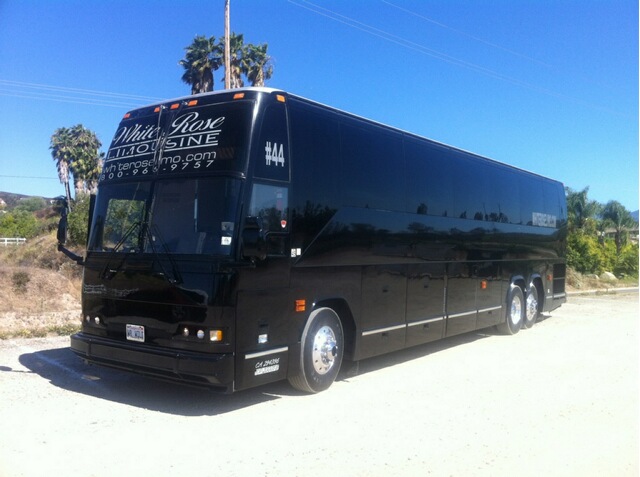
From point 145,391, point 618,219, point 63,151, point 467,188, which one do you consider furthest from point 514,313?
point 63,151

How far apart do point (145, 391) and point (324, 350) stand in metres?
2.31

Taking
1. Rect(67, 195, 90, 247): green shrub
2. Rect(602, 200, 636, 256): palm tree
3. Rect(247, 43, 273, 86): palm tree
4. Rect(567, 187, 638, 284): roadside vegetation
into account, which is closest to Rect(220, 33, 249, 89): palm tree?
Rect(247, 43, 273, 86): palm tree

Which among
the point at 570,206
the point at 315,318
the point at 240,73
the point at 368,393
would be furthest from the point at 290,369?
the point at 570,206

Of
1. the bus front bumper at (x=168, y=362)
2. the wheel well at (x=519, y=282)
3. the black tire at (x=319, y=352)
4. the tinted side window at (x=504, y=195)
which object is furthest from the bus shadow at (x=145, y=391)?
the wheel well at (x=519, y=282)

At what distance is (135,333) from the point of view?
679cm

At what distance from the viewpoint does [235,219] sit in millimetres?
6371

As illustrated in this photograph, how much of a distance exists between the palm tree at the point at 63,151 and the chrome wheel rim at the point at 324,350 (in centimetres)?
4528

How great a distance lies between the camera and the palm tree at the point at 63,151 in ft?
158

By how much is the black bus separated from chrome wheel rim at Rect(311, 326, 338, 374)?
2 centimetres

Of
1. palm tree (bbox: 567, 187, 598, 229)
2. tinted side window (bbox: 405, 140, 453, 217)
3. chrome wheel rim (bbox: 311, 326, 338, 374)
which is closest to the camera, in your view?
chrome wheel rim (bbox: 311, 326, 338, 374)

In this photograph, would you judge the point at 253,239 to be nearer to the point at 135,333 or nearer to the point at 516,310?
the point at 135,333

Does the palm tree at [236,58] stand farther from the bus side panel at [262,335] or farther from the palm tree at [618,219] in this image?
the palm tree at [618,219]

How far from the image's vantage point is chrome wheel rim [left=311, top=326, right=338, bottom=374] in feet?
24.6

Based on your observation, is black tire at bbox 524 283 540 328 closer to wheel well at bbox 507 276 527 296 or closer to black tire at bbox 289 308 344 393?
wheel well at bbox 507 276 527 296
